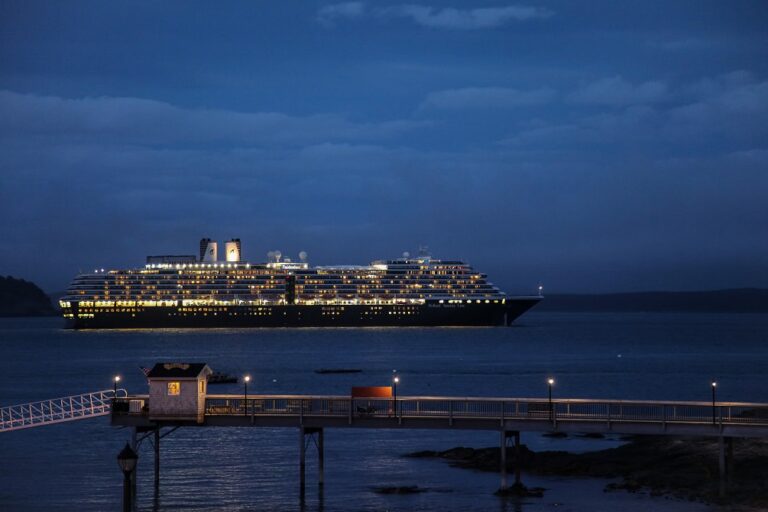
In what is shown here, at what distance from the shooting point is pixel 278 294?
189 meters

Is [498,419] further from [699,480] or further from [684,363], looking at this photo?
[684,363]

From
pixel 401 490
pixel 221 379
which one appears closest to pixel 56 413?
pixel 401 490

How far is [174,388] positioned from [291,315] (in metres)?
149

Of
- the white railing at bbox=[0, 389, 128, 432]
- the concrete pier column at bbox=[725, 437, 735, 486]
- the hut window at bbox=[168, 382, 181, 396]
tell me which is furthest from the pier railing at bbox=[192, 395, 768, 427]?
the white railing at bbox=[0, 389, 128, 432]

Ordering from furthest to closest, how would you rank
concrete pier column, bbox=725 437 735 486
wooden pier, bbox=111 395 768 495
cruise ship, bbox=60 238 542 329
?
cruise ship, bbox=60 238 542 329 < concrete pier column, bbox=725 437 735 486 < wooden pier, bbox=111 395 768 495

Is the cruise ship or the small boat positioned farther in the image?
the cruise ship

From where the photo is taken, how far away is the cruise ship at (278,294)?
617ft

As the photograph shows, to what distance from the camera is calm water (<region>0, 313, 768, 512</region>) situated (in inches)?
1624

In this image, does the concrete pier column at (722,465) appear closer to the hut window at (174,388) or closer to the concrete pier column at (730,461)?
the concrete pier column at (730,461)

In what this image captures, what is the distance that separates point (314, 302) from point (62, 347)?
45392 mm

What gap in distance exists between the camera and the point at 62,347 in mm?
155375

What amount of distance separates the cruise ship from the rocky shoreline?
13852 cm

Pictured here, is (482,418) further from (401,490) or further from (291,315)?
(291,315)

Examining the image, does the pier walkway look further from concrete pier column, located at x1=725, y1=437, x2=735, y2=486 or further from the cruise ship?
the cruise ship
